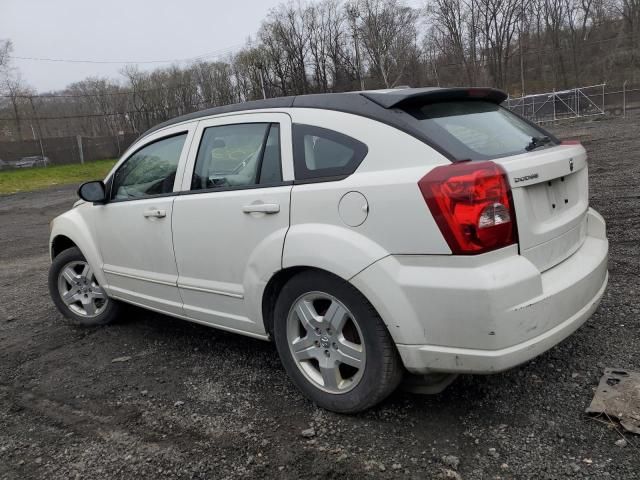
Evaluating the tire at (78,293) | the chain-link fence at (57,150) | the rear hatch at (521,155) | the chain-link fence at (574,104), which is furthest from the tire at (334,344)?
the chain-link fence at (57,150)

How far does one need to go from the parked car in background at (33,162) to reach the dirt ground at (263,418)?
37.8 meters

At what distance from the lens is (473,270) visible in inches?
93.2

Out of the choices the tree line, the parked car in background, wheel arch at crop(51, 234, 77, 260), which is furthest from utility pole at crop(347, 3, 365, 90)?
wheel arch at crop(51, 234, 77, 260)

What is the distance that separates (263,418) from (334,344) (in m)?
0.62

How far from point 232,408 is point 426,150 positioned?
6.13 feet

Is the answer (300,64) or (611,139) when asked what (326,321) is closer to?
(611,139)

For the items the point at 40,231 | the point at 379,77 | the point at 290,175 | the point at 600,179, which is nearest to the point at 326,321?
the point at 290,175

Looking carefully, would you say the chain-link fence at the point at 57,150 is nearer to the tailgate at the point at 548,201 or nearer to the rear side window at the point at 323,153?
the rear side window at the point at 323,153

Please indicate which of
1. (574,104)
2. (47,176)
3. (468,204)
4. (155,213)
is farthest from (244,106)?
(574,104)

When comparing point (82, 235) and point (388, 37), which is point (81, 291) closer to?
point (82, 235)

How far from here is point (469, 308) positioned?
2.37m

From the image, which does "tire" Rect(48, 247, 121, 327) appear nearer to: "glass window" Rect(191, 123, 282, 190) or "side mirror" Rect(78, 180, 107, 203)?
"side mirror" Rect(78, 180, 107, 203)

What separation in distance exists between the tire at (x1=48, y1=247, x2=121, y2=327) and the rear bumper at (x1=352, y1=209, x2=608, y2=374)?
3040 mm

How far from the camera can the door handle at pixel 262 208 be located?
2989 millimetres
